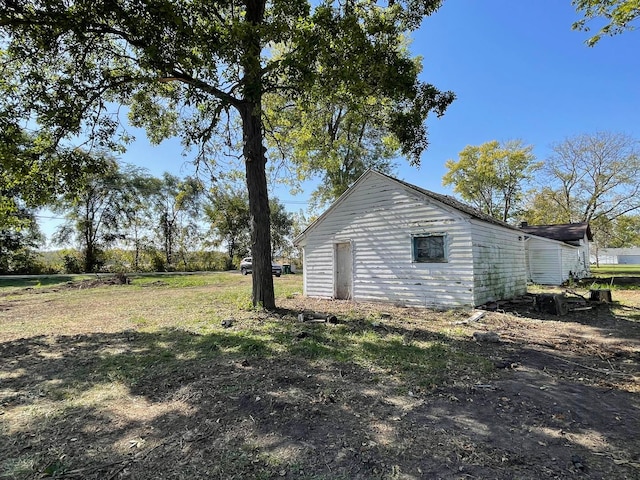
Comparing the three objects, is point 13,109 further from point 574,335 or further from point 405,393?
point 574,335

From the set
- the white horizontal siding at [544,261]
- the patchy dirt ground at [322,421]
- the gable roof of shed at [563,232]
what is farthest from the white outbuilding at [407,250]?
the gable roof of shed at [563,232]

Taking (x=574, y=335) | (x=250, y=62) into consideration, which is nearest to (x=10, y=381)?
(x=250, y=62)

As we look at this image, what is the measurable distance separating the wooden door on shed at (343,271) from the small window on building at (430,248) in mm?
2617

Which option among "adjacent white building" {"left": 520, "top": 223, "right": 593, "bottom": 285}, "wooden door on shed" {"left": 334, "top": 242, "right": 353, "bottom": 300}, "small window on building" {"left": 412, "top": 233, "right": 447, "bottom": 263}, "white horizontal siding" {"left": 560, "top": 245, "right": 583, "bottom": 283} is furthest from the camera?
"white horizontal siding" {"left": 560, "top": 245, "right": 583, "bottom": 283}

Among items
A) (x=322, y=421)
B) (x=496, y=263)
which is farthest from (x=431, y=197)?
(x=322, y=421)

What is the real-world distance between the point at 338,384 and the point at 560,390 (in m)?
2.78

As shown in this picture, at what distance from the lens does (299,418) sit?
3.45 m

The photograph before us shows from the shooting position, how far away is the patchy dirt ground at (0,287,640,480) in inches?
104

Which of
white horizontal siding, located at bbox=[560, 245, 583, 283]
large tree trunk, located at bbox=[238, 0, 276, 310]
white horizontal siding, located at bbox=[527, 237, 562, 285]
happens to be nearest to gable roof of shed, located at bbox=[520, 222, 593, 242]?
white horizontal siding, located at bbox=[560, 245, 583, 283]

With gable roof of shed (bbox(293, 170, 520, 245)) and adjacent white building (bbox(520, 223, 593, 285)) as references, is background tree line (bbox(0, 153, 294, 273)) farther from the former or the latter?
adjacent white building (bbox(520, 223, 593, 285))

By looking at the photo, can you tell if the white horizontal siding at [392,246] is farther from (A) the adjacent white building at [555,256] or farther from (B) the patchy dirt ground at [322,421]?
(A) the adjacent white building at [555,256]

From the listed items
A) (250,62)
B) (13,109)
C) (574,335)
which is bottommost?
(574,335)

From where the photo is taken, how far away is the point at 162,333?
7.18 meters

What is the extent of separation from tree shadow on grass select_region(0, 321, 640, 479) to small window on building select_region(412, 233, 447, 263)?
4.84 m
